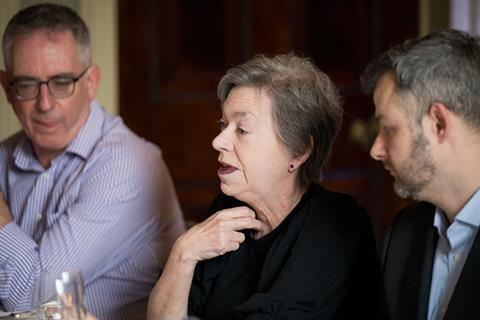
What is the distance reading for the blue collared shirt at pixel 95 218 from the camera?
7.41 feet

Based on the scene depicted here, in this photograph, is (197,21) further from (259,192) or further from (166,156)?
(259,192)

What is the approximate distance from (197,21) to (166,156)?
25.5 inches

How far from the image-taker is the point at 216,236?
80.0 inches

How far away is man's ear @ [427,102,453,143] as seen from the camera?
164cm

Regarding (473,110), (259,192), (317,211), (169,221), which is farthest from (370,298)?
(169,221)

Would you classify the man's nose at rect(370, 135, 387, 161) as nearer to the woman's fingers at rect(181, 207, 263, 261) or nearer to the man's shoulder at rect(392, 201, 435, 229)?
the man's shoulder at rect(392, 201, 435, 229)

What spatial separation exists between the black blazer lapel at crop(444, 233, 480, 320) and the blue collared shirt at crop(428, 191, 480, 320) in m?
0.05

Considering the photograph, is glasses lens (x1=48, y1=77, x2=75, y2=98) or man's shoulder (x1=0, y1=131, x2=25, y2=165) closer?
glasses lens (x1=48, y1=77, x2=75, y2=98)

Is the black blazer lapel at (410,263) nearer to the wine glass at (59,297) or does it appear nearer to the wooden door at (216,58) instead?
the wine glass at (59,297)

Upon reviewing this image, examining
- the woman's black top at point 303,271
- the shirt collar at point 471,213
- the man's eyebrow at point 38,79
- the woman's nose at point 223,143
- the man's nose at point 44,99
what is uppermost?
the man's eyebrow at point 38,79

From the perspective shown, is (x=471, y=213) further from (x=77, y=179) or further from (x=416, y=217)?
(x=77, y=179)

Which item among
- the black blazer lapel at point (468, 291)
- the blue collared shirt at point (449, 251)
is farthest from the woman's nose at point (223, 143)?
the black blazer lapel at point (468, 291)

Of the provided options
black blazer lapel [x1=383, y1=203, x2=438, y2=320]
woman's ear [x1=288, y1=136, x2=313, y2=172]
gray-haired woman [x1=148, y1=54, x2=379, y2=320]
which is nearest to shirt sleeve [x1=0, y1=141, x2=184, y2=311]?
gray-haired woman [x1=148, y1=54, x2=379, y2=320]

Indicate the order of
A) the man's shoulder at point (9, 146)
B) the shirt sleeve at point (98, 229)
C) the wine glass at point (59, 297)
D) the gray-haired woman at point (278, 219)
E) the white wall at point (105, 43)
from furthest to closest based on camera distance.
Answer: the white wall at point (105, 43) → the man's shoulder at point (9, 146) → the shirt sleeve at point (98, 229) → the gray-haired woman at point (278, 219) → the wine glass at point (59, 297)
